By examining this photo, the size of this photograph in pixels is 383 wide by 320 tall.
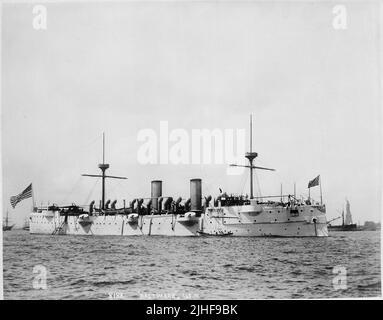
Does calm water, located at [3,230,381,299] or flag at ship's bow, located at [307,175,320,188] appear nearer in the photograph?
calm water, located at [3,230,381,299]

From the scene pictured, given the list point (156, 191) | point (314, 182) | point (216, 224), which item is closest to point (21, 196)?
point (156, 191)

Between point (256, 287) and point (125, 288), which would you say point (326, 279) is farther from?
point (125, 288)

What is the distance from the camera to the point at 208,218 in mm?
24469

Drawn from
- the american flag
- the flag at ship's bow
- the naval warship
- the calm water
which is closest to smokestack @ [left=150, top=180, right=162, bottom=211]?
the naval warship

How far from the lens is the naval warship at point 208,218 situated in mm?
22688

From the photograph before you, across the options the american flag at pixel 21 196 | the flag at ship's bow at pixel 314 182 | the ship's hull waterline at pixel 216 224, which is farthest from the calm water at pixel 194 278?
the ship's hull waterline at pixel 216 224

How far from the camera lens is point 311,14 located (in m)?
10.9

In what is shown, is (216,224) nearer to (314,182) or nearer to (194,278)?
(314,182)

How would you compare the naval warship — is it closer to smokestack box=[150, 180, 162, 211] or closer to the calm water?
smokestack box=[150, 180, 162, 211]

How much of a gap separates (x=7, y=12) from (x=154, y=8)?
3385 millimetres

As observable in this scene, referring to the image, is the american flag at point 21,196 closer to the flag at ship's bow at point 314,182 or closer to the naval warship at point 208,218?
the naval warship at point 208,218

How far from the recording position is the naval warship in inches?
893

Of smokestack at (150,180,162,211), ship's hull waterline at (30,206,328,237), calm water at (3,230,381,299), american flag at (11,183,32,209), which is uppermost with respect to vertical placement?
smokestack at (150,180,162,211)

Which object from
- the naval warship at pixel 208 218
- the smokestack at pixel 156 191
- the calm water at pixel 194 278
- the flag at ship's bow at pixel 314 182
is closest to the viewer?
the calm water at pixel 194 278
